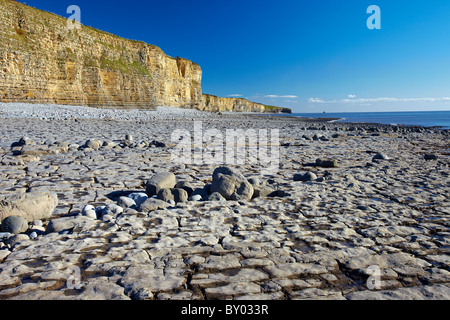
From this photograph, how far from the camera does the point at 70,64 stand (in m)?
27.4

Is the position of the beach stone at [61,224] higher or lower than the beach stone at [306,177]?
lower

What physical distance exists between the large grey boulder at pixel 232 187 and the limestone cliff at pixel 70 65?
82.6 feet

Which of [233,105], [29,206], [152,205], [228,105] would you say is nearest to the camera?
[29,206]

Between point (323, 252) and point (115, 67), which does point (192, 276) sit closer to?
point (323, 252)

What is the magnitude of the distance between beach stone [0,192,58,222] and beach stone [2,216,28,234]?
0.64 feet

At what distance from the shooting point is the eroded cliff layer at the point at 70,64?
22.6 m

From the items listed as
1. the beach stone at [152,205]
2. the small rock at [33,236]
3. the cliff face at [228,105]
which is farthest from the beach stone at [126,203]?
the cliff face at [228,105]

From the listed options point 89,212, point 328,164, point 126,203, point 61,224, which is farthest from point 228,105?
point 61,224

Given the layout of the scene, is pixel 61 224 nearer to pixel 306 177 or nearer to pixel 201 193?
pixel 201 193

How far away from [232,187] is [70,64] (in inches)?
1169

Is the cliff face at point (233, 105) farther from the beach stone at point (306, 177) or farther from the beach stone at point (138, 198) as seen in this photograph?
the beach stone at point (138, 198)

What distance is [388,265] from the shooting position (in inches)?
79.0

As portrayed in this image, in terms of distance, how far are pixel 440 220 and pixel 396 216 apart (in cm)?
39
